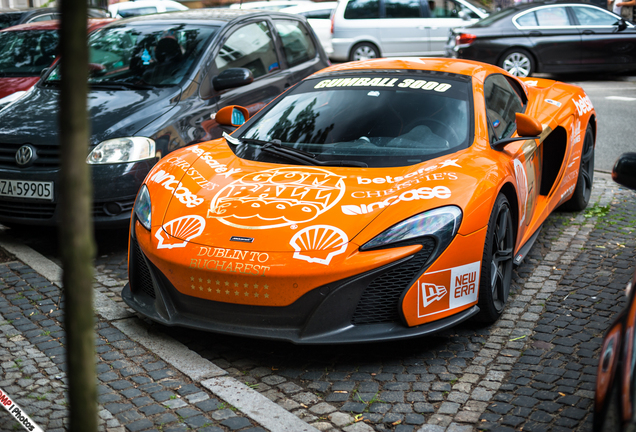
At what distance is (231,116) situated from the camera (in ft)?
15.5

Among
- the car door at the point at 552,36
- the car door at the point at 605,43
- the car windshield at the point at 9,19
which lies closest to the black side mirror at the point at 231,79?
the car windshield at the point at 9,19

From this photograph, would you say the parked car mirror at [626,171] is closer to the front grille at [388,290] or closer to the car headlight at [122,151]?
the front grille at [388,290]

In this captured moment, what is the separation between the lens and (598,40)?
43.0 ft

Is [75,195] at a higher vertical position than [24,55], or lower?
higher

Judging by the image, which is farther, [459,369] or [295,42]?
[295,42]

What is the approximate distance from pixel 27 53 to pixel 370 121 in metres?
5.43

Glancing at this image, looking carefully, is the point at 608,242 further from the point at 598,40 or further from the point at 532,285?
the point at 598,40

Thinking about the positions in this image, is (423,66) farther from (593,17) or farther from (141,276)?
(593,17)

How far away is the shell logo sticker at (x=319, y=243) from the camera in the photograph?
318cm

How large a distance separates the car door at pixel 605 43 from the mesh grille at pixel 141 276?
11.6 meters

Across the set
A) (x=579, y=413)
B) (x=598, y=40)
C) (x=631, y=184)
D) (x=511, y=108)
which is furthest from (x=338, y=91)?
(x=598, y=40)

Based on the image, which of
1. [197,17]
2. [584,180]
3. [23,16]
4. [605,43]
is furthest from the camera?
[605,43]

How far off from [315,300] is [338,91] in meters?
1.84

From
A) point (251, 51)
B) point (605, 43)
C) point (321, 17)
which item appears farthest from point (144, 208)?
point (321, 17)
